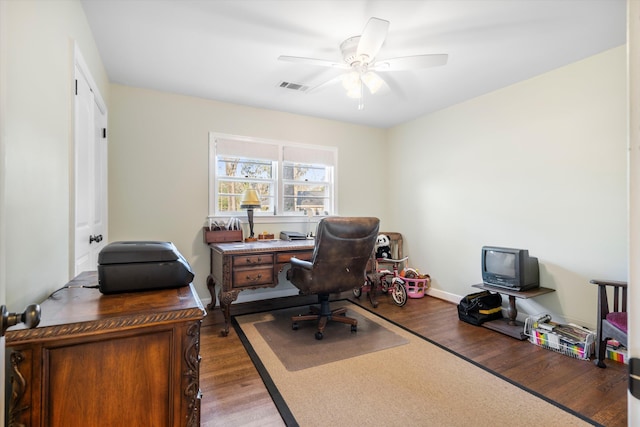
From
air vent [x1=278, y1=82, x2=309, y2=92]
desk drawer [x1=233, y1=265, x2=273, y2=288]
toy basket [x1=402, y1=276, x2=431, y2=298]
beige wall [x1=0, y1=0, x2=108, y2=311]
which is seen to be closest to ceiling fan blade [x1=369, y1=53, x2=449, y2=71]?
air vent [x1=278, y1=82, x2=309, y2=92]

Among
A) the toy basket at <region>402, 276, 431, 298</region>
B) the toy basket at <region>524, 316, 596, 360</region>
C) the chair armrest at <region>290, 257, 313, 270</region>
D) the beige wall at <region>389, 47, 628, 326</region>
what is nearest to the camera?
the toy basket at <region>524, 316, 596, 360</region>

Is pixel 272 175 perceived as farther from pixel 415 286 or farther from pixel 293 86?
pixel 415 286

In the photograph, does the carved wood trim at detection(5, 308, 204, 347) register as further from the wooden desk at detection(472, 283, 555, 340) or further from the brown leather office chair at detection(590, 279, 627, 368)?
the wooden desk at detection(472, 283, 555, 340)

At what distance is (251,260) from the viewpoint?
9.66 ft

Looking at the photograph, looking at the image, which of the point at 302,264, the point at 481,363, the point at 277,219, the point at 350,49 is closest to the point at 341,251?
the point at 302,264

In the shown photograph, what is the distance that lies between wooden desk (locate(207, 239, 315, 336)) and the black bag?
177cm

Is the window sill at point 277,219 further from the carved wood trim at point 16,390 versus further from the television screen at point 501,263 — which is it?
the carved wood trim at point 16,390

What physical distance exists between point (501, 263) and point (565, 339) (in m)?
0.79

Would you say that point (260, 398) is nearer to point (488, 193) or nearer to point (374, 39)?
point (374, 39)

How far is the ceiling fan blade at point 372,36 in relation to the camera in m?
1.72

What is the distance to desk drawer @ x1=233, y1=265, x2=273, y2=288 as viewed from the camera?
2.88 metres

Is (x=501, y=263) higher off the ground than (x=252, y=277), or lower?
higher

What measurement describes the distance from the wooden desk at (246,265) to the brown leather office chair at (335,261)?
0.90 ft

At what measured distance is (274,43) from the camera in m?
2.33
